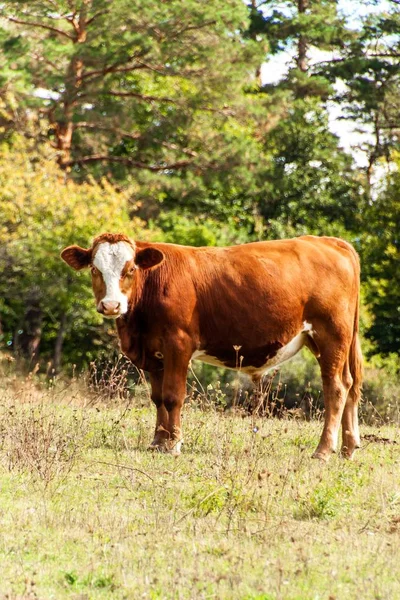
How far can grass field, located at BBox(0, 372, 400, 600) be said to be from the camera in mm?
5516

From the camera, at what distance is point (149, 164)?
113 ft

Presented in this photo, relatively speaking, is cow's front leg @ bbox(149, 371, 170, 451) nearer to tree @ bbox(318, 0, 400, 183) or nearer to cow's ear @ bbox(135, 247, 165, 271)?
cow's ear @ bbox(135, 247, 165, 271)

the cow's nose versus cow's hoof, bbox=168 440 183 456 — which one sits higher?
the cow's nose

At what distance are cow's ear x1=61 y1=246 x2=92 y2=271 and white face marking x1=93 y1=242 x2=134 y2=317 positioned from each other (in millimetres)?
399

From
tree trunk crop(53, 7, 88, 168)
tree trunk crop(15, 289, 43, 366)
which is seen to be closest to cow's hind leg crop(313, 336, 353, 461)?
tree trunk crop(15, 289, 43, 366)

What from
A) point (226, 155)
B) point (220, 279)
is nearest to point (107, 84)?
point (226, 155)

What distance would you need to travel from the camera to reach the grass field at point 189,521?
217 inches

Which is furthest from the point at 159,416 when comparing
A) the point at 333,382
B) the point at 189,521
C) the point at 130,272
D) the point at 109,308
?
the point at 189,521

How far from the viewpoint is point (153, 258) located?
31.1 ft

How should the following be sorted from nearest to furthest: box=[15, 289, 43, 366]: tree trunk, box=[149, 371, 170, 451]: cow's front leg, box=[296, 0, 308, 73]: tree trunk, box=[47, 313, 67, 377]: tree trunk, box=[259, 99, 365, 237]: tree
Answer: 1. box=[149, 371, 170, 451]: cow's front leg
2. box=[47, 313, 67, 377]: tree trunk
3. box=[15, 289, 43, 366]: tree trunk
4. box=[259, 99, 365, 237]: tree
5. box=[296, 0, 308, 73]: tree trunk

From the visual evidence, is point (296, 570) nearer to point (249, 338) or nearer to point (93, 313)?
point (249, 338)

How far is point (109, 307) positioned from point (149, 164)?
84.4 ft

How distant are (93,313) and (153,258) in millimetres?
17916

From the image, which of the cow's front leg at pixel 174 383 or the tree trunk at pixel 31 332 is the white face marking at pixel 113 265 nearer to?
the cow's front leg at pixel 174 383
